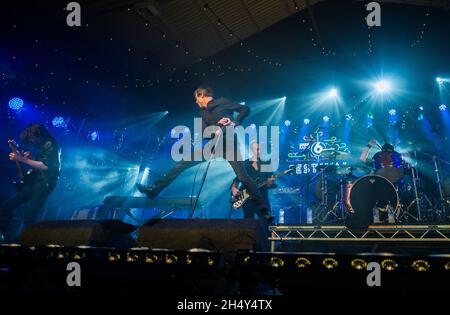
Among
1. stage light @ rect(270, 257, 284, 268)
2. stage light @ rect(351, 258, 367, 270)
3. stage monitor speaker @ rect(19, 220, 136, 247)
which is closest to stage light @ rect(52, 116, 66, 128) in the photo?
stage monitor speaker @ rect(19, 220, 136, 247)

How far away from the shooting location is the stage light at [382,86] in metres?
13.0

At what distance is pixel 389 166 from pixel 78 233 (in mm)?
6963

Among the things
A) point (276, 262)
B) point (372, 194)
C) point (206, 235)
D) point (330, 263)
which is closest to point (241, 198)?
point (372, 194)

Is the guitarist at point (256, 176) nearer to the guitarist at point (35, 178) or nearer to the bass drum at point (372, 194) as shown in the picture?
the bass drum at point (372, 194)

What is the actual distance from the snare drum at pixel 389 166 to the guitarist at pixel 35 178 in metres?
7.24

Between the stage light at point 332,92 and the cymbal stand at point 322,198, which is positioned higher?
the stage light at point 332,92

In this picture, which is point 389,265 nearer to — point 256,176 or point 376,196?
point 376,196

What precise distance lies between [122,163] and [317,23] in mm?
9402

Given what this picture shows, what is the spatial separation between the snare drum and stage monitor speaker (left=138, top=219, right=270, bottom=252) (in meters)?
5.14

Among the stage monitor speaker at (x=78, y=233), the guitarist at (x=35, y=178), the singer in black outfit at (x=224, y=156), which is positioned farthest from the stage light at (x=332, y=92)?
the stage monitor speaker at (x=78, y=233)

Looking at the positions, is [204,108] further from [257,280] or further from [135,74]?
[135,74]

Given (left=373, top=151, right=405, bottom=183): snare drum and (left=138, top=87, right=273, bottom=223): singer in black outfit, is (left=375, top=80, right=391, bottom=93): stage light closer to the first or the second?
(left=373, top=151, right=405, bottom=183): snare drum

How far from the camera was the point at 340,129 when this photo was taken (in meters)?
13.9

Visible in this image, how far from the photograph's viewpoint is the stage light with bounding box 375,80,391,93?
13.0 metres
